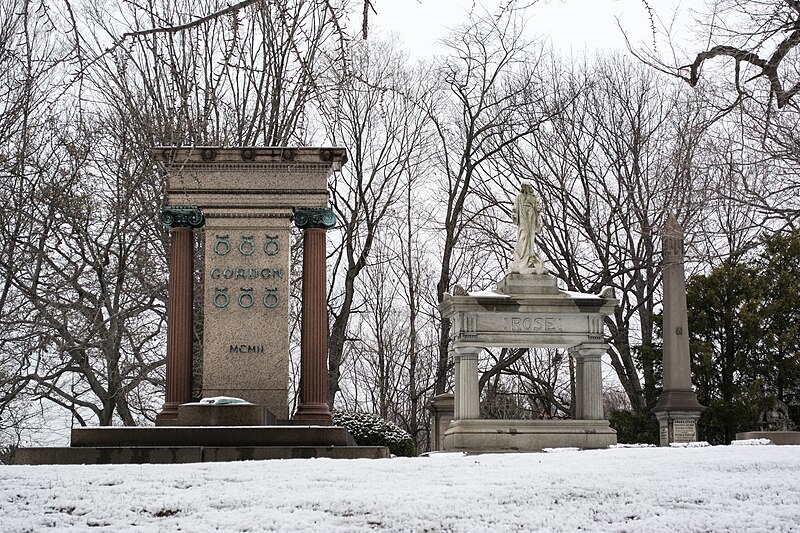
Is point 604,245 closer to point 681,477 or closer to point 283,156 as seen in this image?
point 283,156

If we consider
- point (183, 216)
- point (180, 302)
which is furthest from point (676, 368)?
point (183, 216)

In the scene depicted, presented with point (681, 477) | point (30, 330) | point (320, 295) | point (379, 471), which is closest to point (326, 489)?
point (379, 471)

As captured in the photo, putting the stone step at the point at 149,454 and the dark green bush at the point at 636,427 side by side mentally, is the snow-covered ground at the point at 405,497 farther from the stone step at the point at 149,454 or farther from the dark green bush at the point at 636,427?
the dark green bush at the point at 636,427

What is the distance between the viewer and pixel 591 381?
18781mm

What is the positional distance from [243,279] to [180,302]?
50.1 inches

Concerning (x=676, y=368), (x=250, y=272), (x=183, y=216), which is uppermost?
(x=183, y=216)

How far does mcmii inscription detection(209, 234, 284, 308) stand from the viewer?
15227mm

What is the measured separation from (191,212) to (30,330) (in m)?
6.85

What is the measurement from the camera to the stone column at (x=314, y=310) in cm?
1569

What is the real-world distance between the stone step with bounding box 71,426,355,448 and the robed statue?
8.45m

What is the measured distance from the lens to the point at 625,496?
25.3 ft

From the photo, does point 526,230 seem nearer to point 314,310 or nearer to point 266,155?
point 314,310

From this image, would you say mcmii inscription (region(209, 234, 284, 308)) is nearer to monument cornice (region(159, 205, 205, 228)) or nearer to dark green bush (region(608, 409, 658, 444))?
monument cornice (region(159, 205, 205, 228))

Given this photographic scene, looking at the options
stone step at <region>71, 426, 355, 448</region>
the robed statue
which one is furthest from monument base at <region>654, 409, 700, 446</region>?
stone step at <region>71, 426, 355, 448</region>
